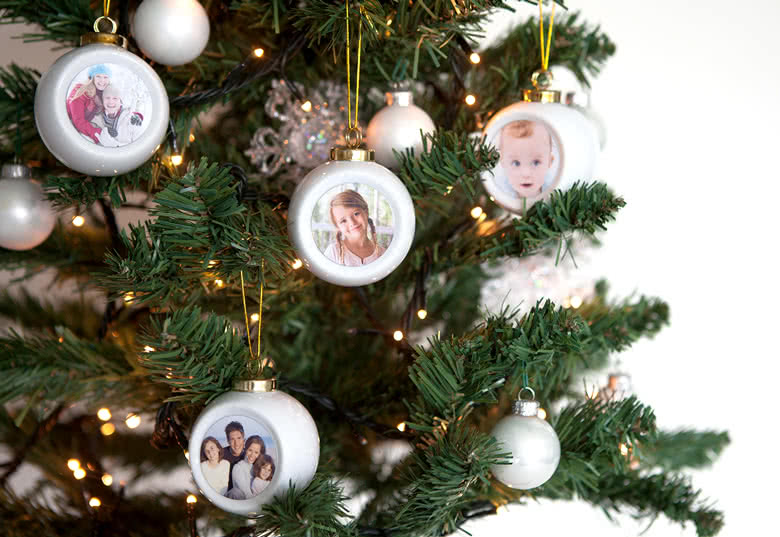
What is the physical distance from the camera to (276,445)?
47cm

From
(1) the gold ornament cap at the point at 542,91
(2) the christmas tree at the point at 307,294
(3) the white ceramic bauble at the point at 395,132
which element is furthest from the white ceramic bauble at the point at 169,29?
(1) the gold ornament cap at the point at 542,91

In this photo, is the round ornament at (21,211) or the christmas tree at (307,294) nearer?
the christmas tree at (307,294)

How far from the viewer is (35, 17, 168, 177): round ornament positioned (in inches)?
18.4

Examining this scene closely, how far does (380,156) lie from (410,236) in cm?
9

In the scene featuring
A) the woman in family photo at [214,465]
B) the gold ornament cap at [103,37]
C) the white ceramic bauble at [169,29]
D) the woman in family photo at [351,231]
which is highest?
the white ceramic bauble at [169,29]

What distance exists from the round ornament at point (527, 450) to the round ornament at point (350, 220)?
0.15m

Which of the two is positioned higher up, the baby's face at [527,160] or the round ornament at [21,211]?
the baby's face at [527,160]

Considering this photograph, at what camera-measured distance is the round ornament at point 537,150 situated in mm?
533

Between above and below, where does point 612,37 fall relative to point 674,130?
above

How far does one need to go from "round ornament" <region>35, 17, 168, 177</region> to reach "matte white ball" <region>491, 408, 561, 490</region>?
1.00 feet

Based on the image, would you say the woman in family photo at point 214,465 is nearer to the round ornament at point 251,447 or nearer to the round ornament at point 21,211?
the round ornament at point 251,447

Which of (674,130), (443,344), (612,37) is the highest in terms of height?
(612,37)

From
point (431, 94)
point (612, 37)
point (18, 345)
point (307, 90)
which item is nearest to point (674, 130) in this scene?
point (612, 37)

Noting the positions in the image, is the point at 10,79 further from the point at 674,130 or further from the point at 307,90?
the point at 674,130
